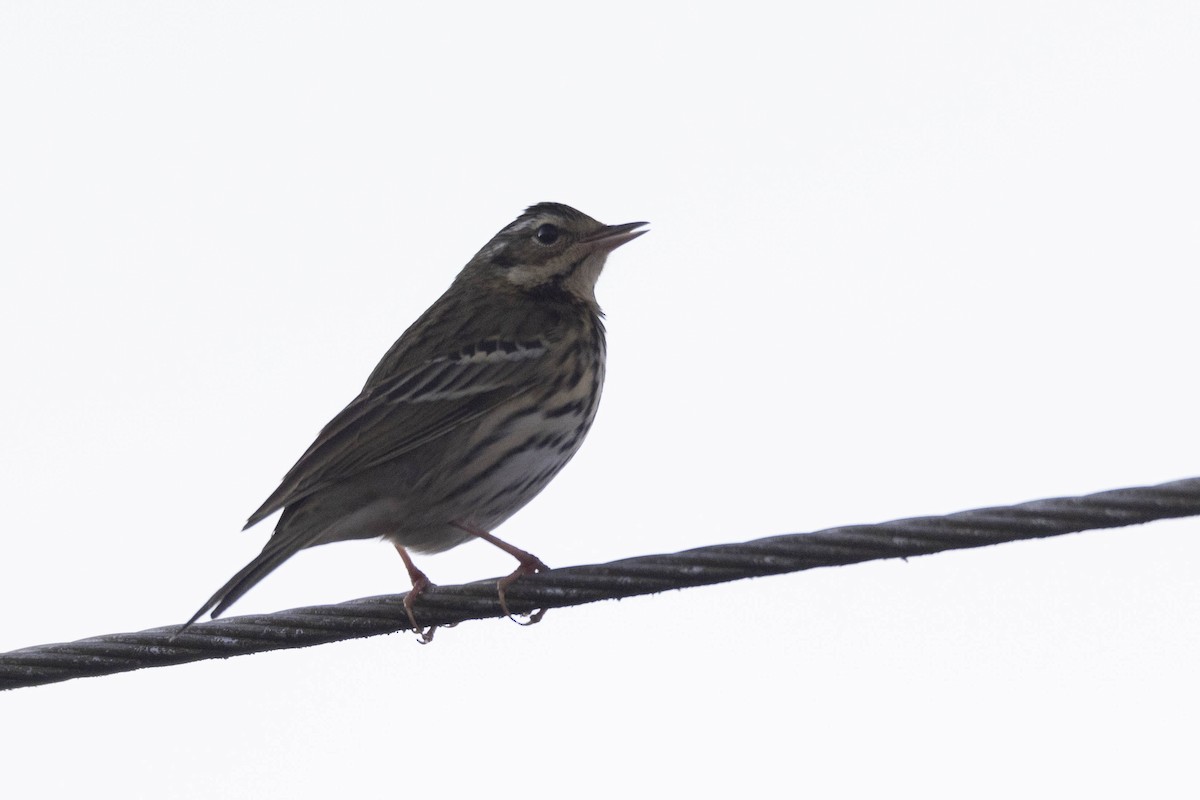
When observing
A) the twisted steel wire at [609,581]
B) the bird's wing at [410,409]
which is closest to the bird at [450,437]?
the bird's wing at [410,409]

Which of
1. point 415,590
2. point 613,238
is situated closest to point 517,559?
point 415,590

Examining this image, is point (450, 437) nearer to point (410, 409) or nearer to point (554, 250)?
point (410, 409)

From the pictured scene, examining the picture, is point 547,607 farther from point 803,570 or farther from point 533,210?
point 533,210

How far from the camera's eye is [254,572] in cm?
768

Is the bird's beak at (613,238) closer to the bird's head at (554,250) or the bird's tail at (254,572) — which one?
the bird's head at (554,250)

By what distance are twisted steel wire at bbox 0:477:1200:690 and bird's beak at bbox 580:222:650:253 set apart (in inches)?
152

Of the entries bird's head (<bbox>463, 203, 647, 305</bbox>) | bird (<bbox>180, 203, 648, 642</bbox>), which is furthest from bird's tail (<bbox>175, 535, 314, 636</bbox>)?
bird's head (<bbox>463, 203, 647, 305</bbox>)

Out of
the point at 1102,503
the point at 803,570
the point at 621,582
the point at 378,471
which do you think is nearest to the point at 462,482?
the point at 378,471

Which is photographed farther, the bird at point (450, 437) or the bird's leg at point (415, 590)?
the bird at point (450, 437)

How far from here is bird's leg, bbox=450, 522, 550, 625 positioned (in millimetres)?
6984

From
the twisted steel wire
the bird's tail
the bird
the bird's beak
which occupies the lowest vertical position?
the twisted steel wire

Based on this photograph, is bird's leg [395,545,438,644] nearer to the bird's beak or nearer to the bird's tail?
the bird's tail

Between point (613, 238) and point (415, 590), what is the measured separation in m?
3.95

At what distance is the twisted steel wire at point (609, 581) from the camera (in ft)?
18.1
